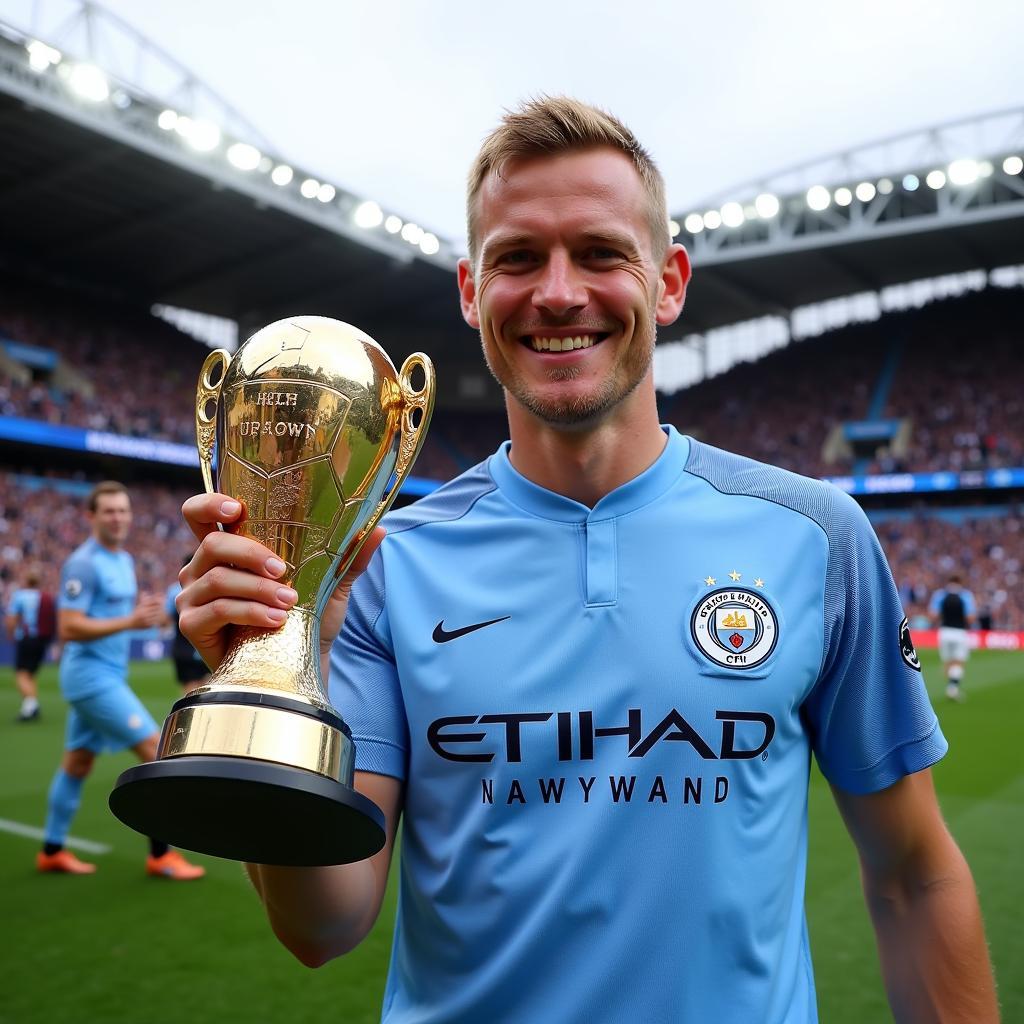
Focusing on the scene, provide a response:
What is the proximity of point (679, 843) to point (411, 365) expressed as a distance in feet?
2.51

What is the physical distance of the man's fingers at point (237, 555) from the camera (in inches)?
45.6

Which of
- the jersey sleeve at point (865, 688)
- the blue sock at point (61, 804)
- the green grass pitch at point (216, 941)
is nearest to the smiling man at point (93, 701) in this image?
the blue sock at point (61, 804)

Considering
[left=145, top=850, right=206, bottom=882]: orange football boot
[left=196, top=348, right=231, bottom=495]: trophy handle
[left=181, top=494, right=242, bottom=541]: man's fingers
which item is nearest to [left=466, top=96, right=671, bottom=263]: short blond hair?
[left=196, top=348, right=231, bottom=495]: trophy handle

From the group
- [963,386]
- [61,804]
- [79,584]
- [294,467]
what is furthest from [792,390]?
[294,467]

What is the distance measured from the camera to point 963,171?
76.0ft

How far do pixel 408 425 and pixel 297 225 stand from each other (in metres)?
24.2

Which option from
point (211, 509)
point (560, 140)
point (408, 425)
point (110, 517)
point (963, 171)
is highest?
point (963, 171)

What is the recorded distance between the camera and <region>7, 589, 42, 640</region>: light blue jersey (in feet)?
38.7

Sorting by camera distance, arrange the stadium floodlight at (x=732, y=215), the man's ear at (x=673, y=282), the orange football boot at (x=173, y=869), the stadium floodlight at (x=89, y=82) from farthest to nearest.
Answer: the stadium floodlight at (x=732, y=215) → the stadium floodlight at (x=89, y=82) → the orange football boot at (x=173, y=869) → the man's ear at (x=673, y=282)

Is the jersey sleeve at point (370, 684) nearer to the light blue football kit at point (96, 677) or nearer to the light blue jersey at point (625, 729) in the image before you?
the light blue jersey at point (625, 729)

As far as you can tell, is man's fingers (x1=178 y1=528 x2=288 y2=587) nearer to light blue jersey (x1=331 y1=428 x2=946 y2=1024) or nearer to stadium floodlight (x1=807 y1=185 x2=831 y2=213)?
light blue jersey (x1=331 y1=428 x2=946 y2=1024)

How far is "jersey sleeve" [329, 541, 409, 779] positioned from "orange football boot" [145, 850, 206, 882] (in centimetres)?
428

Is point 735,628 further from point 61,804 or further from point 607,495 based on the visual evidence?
point 61,804

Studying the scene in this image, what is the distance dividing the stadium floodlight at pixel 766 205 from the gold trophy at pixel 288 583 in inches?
1019
